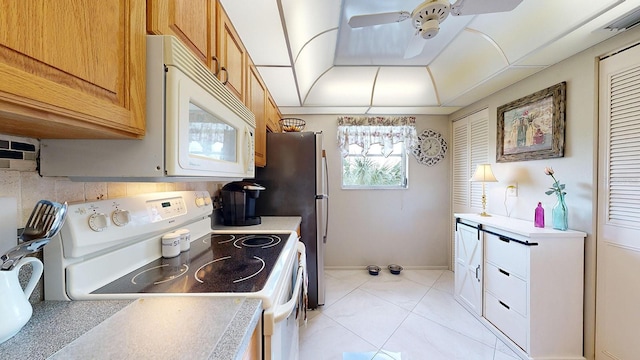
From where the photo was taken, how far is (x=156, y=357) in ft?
1.53

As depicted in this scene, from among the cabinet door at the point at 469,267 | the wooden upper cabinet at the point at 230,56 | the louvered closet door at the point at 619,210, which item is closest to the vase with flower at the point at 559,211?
the louvered closet door at the point at 619,210

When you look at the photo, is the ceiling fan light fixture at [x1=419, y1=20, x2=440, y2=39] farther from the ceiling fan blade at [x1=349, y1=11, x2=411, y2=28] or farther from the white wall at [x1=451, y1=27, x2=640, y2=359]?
the white wall at [x1=451, y1=27, x2=640, y2=359]

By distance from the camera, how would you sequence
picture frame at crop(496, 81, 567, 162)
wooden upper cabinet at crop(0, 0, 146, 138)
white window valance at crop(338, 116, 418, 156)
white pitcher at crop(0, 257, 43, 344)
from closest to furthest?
wooden upper cabinet at crop(0, 0, 146, 138)
white pitcher at crop(0, 257, 43, 344)
picture frame at crop(496, 81, 567, 162)
white window valance at crop(338, 116, 418, 156)

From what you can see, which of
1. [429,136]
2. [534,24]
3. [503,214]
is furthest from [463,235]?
[534,24]

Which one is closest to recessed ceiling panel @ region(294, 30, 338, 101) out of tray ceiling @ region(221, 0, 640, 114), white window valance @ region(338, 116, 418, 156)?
tray ceiling @ region(221, 0, 640, 114)

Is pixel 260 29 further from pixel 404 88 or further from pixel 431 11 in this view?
pixel 404 88

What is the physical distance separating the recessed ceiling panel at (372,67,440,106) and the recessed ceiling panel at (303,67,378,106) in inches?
4.4

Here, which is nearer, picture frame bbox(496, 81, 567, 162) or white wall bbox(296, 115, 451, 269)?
picture frame bbox(496, 81, 567, 162)

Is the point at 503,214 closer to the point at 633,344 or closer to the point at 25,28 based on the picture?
the point at 633,344

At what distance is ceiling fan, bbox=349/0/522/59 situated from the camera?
4.03 feet

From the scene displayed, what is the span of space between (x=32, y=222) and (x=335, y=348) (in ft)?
6.04

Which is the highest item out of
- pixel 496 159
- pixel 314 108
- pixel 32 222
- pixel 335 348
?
pixel 314 108

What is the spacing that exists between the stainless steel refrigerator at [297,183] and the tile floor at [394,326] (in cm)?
48

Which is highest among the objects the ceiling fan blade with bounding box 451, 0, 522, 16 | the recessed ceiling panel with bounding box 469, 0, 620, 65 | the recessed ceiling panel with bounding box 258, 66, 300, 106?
the recessed ceiling panel with bounding box 469, 0, 620, 65
